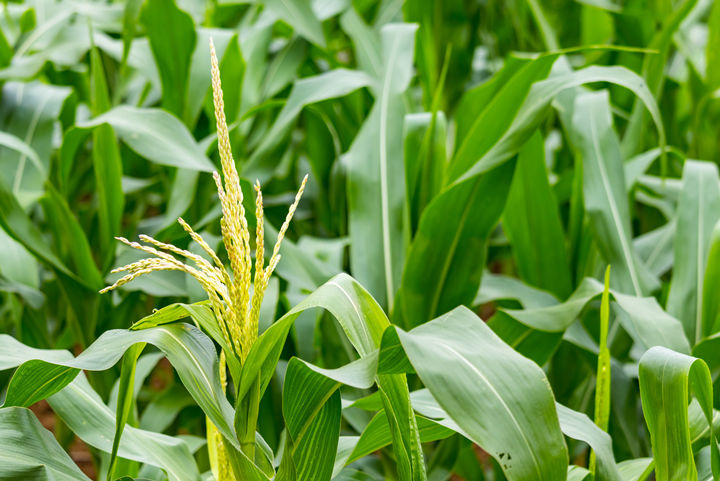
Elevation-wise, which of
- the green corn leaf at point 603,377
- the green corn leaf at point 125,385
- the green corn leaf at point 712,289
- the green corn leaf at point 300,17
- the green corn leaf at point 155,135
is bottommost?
the green corn leaf at point 712,289

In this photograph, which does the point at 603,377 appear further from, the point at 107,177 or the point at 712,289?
the point at 107,177

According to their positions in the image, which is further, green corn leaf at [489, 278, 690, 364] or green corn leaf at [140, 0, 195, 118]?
green corn leaf at [140, 0, 195, 118]

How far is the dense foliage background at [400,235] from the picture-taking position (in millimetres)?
488

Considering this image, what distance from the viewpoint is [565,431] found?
0.50 m

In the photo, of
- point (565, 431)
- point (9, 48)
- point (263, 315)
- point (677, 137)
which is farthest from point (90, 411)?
point (677, 137)

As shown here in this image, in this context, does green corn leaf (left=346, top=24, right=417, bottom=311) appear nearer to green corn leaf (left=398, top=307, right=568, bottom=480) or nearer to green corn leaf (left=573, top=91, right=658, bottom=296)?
green corn leaf (left=573, top=91, right=658, bottom=296)

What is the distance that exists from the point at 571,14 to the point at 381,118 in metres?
0.81

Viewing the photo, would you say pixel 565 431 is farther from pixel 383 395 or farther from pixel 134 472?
pixel 134 472

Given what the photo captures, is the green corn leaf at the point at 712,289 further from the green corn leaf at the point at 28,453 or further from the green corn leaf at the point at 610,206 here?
the green corn leaf at the point at 28,453

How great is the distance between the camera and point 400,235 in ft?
2.71

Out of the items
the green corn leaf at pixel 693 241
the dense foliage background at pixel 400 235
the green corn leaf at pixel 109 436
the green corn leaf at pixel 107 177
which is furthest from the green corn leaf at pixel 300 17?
the green corn leaf at pixel 109 436

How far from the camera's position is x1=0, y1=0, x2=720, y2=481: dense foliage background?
0.49 metres

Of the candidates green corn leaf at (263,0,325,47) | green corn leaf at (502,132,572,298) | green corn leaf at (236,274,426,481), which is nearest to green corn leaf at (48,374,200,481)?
green corn leaf at (236,274,426,481)

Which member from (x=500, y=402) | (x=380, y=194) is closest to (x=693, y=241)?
(x=380, y=194)
